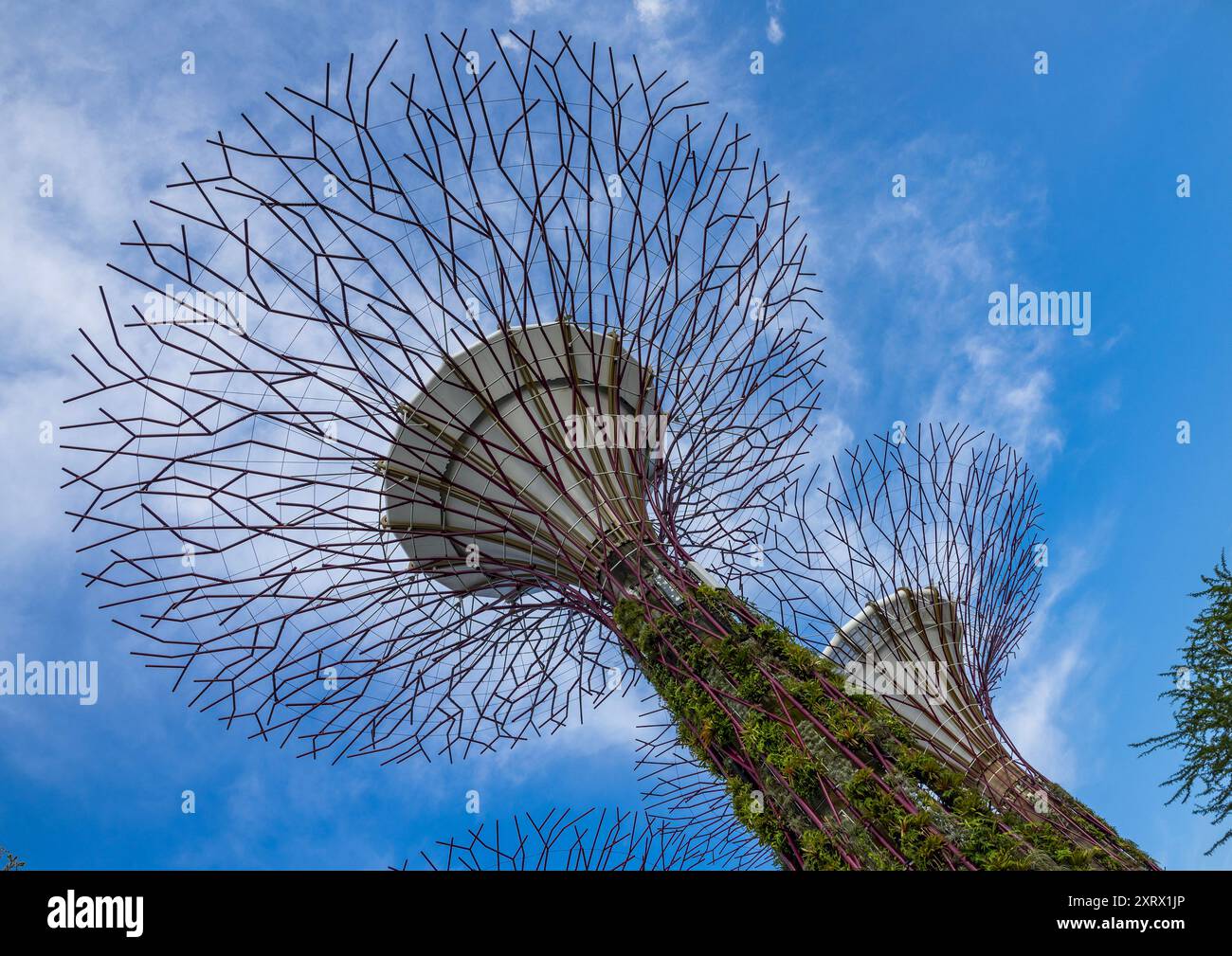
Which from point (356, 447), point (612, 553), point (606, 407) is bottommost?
point (612, 553)

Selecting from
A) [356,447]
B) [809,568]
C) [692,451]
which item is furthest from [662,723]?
[356,447]

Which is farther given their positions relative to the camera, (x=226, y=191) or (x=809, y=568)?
(x=809, y=568)

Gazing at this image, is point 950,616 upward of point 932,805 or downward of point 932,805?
upward

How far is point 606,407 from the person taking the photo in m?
11.2

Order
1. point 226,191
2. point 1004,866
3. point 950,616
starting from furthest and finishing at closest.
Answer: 1. point 950,616
2. point 226,191
3. point 1004,866

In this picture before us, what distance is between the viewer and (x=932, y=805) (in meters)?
6.93

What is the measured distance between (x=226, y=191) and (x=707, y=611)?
21.2ft
